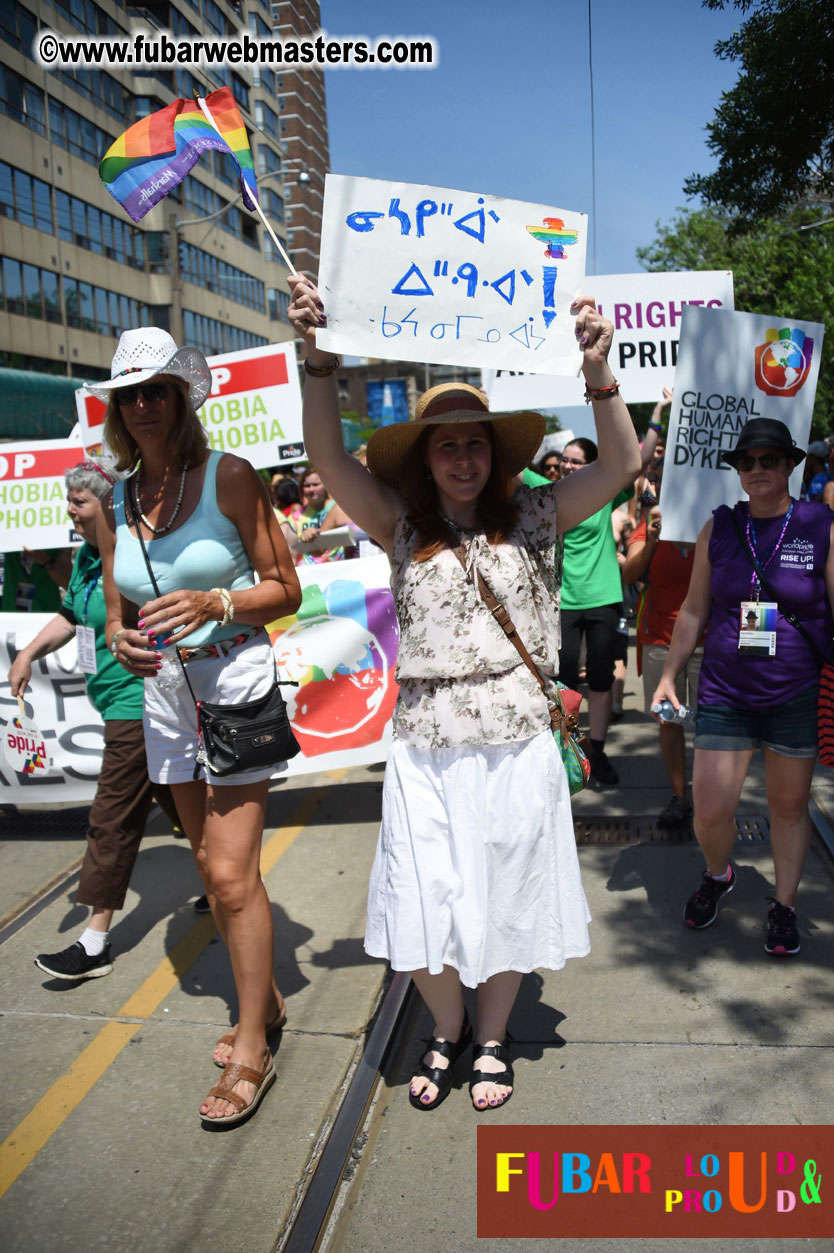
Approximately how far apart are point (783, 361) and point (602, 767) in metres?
2.46

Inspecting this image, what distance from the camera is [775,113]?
8.18 metres

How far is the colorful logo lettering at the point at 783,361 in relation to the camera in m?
4.47

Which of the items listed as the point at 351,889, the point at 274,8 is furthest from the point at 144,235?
the point at 351,889

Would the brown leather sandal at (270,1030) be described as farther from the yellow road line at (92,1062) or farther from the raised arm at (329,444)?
the raised arm at (329,444)

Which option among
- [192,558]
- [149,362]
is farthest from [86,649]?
[149,362]

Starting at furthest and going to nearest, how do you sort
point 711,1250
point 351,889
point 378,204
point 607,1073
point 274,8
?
point 274,8 < point 351,889 < point 607,1073 < point 378,204 < point 711,1250

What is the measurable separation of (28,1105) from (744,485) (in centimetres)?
310

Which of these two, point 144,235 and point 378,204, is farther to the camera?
point 144,235

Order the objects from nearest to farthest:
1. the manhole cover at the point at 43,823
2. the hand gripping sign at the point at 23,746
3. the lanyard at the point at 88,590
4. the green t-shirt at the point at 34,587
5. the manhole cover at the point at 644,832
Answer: the lanyard at the point at 88,590 < the manhole cover at the point at 644,832 < the hand gripping sign at the point at 23,746 < the manhole cover at the point at 43,823 < the green t-shirt at the point at 34,587

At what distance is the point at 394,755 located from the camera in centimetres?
283

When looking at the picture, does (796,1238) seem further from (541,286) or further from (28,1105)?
(541,286)

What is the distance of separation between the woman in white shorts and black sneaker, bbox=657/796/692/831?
2479mm

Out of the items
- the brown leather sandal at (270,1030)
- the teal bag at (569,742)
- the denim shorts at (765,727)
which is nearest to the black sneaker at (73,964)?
the brown leather sandal at (270,1030)

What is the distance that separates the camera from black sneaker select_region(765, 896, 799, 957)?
3.63 metres
